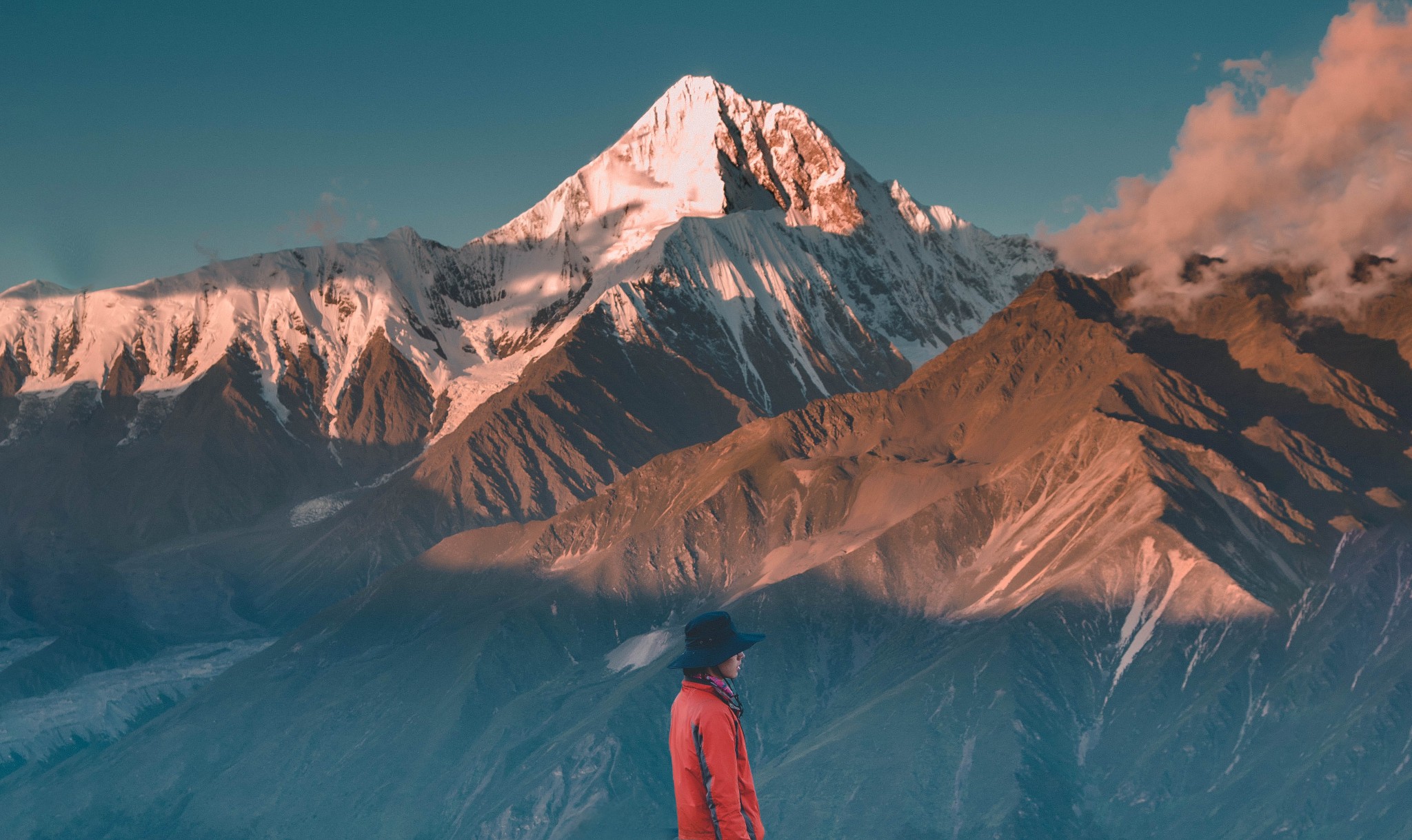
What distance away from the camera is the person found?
1673 cm

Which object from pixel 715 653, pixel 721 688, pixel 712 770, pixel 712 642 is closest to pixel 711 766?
pixel 712 770

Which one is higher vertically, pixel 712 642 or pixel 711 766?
pixel 712 642

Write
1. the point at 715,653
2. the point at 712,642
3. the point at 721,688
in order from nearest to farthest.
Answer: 1. the point at 721,688
2. the point at 715,653
3. the point at 712,642

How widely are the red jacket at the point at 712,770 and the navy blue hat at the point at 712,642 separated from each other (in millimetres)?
426

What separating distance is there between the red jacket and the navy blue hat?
43cm

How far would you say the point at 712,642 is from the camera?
1744 centimetres

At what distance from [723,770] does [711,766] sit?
0.13 metres

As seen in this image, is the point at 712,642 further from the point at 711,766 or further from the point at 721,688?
the point at 711,766

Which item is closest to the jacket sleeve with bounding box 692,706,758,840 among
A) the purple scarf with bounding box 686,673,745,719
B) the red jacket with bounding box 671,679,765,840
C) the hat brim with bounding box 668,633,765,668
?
the red jacket with bounding box 671,679,765,840

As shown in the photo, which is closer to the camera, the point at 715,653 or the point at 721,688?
the point at 721,688

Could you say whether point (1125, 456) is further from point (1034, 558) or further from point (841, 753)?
point (841, 753)

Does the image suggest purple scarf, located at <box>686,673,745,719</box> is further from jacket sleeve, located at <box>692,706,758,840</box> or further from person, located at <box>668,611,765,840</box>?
jacket sleeve, located at <box>692,706,758,840</box>

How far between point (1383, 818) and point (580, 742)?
286 feet

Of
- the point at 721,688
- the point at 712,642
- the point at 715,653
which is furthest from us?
the point at 712,642
